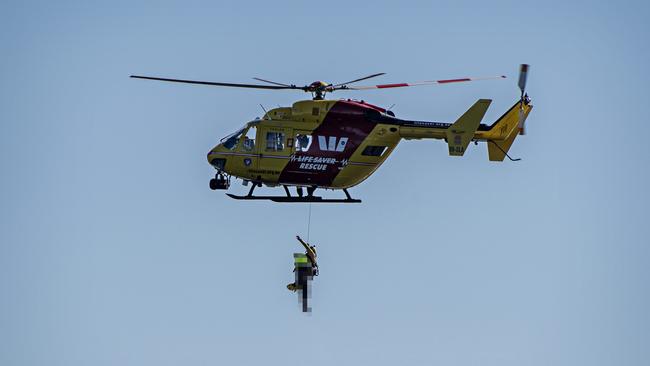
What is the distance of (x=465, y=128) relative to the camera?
28969mm

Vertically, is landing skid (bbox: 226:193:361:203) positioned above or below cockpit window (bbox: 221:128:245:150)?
below

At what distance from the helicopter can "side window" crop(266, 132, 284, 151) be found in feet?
0.08

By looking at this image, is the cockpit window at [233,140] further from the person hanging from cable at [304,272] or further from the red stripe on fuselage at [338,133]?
the person hanging from cable at [304,272]

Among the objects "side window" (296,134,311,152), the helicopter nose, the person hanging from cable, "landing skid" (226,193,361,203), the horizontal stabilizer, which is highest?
the horizontal stabilizer

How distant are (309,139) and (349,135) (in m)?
0.93

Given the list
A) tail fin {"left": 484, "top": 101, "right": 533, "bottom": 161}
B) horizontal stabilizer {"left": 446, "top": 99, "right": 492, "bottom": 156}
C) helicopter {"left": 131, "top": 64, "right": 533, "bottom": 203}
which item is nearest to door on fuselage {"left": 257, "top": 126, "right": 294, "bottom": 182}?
helicopter {"left": 131, "top": 64, "right": 533, "bottom": 203}

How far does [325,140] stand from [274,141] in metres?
1.20

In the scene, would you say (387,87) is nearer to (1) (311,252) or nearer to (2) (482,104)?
(2) (482,104)

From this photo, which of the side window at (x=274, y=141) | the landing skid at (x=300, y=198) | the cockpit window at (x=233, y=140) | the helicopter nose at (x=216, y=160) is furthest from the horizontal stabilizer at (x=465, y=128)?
the helicopter nose at (x=216, y=160)

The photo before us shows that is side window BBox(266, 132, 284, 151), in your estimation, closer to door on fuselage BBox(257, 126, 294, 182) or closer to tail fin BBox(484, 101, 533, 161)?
door on fuselage BBox(257, 126, 294, 182)

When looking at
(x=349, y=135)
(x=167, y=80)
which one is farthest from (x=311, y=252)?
(x=167, y=80)

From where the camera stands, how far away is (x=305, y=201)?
99.2 ft

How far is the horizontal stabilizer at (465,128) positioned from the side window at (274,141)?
3.90 meters

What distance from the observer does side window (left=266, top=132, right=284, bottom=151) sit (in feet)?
98.3
